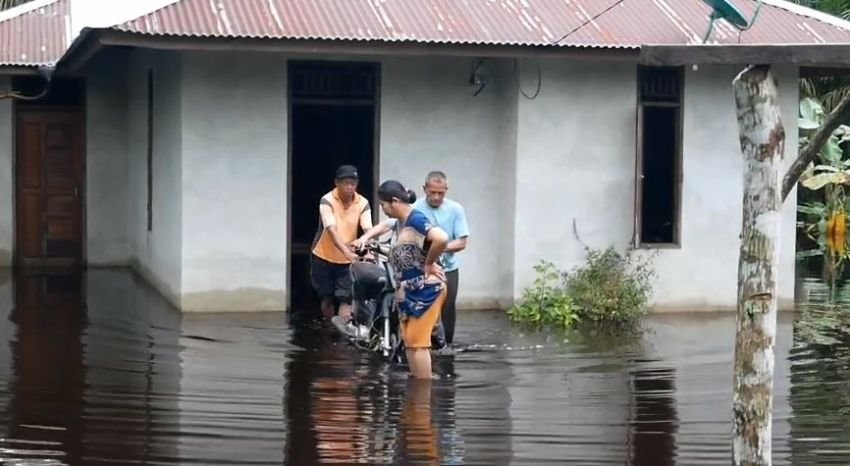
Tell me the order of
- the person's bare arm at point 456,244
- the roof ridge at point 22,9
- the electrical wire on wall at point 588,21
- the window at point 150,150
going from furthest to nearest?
the roof ridge at point 22,9 < the window at point 150,150 < the electrical wire on wall at point 588,21 < the person's bare arm at point 456,244

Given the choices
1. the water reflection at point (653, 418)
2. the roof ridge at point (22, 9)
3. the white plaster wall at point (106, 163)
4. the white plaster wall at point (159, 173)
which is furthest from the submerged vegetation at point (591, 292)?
the roof ridge at point (22, 9)

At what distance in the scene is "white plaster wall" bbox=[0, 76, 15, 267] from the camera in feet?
61.6

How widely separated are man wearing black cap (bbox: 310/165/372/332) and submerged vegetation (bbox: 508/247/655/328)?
7.15 ft

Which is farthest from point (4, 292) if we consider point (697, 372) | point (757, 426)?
point (757, 426)

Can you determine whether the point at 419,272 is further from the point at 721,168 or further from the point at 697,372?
the point at 721,168

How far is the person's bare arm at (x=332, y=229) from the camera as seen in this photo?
11.9 meters

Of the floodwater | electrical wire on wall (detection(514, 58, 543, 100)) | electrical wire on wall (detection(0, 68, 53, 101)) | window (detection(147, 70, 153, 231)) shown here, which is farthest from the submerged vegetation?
electrical wire on wall (detection(0, 68, 53, 101))

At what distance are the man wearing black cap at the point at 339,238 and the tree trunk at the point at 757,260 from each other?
567cm

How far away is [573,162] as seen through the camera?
1476 cm

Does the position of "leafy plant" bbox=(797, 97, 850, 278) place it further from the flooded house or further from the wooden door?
the wooden door

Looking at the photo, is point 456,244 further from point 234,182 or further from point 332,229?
point 234,182

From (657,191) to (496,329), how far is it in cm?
302

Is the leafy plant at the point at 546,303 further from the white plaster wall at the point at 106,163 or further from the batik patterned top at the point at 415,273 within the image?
Answer: the white plaster wall at the point at 106,163

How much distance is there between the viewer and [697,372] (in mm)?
11609
